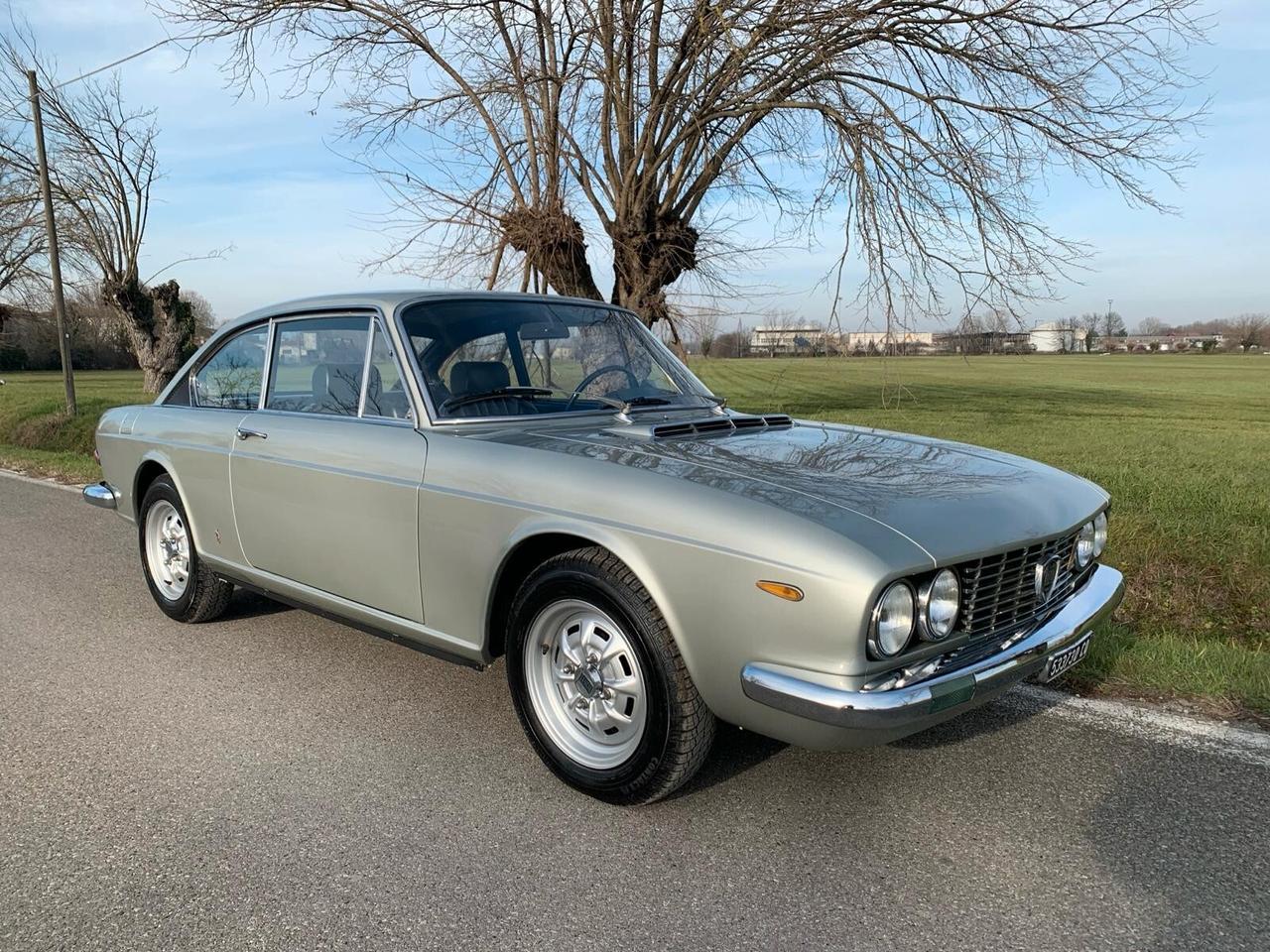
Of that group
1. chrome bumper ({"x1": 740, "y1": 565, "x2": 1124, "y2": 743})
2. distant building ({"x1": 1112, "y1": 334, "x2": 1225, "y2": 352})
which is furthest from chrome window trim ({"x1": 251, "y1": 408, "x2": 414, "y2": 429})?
distant building ({"x1": 1112, "y1": 334, "x2": 1225, "y2": 352})

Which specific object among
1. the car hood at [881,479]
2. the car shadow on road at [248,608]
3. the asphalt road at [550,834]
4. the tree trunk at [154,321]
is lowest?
the asphalt road at [550,834]

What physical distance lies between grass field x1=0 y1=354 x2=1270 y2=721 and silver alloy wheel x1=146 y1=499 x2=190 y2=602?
443cm

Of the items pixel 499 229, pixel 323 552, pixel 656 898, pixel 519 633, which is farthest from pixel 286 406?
pixel 499 229

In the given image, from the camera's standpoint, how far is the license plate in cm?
284

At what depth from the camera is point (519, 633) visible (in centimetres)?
303

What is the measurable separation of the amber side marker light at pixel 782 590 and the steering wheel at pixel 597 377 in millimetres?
1562

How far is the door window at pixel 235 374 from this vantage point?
4.36m

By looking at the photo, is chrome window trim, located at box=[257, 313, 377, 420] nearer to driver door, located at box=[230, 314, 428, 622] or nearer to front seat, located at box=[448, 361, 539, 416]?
driver door, located at box=[230, 314, 428, 622]

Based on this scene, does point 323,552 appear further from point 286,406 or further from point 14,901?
point 14,901

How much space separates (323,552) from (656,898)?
2.04m

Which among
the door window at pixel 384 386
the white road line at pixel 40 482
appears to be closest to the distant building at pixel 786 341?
the door window at pixel 384 386

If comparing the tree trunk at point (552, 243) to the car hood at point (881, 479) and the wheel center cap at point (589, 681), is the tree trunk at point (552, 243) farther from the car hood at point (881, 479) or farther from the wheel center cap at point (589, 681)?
the wheel center cap at point (589, 681)

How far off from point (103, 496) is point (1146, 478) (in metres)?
8.94

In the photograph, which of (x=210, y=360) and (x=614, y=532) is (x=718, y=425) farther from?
(x=210, y=360)
